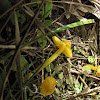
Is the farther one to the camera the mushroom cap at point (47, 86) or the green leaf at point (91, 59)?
the green leaf at point (91, 59)

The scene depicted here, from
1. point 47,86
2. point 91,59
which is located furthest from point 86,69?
point 47,86

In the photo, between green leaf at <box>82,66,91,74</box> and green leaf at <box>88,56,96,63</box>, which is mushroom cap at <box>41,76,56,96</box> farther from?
green leaf at <box>88,56,96,63</box>

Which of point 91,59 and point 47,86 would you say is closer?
point 47,86

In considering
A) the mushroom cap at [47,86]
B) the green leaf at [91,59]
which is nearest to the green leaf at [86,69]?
the green leaf at [91,59]

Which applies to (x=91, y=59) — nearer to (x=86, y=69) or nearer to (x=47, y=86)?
(x=86, y=69)

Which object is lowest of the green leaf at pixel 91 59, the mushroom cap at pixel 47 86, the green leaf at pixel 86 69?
the mushroom cap at pixel 47 86

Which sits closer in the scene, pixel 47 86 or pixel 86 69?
pixel 47 86

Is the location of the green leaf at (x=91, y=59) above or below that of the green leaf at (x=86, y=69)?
above

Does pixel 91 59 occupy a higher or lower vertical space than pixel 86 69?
higher

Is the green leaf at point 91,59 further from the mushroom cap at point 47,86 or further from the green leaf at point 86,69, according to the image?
the mushroom cap at point 47,86

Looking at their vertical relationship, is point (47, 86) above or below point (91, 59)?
below

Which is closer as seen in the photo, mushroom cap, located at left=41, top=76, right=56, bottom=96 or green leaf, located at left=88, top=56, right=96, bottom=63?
mushroom cap, located at left=41, top=76, right=56, bottom=96

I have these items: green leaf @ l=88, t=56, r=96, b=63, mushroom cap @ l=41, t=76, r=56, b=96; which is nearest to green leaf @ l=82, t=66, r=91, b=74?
green leaf @ l=88, t=56, r=96, b=63
